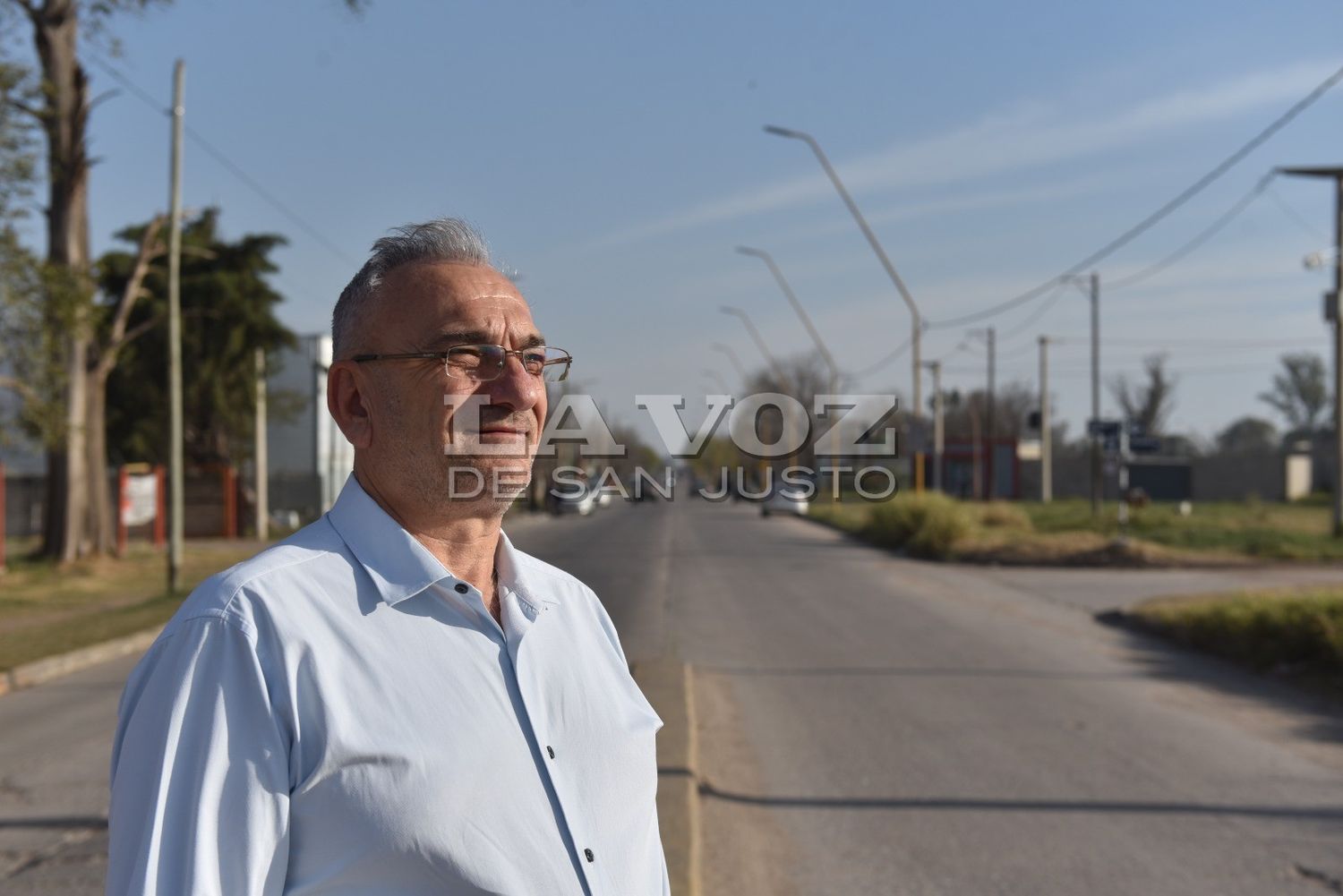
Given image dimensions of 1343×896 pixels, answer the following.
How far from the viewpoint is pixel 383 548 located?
6.48 ft

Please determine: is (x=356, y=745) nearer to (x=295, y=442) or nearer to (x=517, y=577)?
(x=517, y=577)

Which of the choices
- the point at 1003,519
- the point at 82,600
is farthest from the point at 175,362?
the point at 1003,519

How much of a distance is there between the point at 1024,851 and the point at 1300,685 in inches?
247

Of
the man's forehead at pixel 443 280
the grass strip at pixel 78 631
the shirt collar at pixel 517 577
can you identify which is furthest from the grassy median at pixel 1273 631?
the grass strip at pixel 78 631

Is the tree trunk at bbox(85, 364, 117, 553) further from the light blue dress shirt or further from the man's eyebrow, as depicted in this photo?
the light blue dress shirt

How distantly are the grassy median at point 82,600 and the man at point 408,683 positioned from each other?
451 inches

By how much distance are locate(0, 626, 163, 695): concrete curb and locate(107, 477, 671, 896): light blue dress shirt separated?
10209 mm

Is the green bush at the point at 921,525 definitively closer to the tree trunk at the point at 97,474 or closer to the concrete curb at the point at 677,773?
the tree trunk at the point at 97,474

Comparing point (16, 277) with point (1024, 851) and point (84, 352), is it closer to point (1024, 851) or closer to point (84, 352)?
point (84, 352)

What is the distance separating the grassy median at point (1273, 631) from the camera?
37.9ft

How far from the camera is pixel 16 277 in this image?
703 inches

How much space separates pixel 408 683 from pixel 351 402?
1.84 ft

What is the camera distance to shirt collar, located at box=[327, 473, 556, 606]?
1930mm

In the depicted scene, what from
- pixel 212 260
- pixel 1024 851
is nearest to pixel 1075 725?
pixel 1024 851
